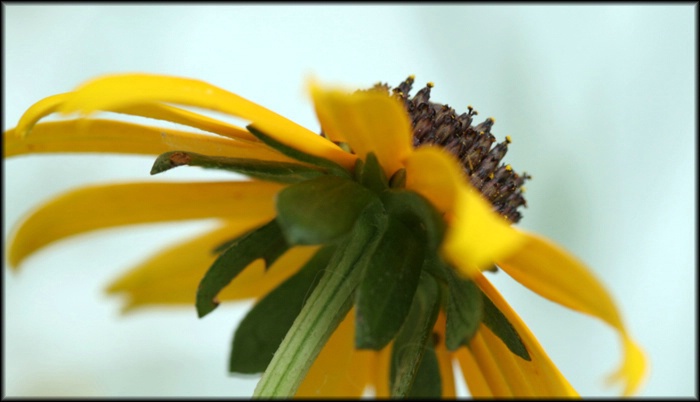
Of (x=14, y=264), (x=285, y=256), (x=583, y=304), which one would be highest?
(x=583, y=304)

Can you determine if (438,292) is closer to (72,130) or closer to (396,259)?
(396,259)

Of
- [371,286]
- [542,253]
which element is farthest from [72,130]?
[542,253]

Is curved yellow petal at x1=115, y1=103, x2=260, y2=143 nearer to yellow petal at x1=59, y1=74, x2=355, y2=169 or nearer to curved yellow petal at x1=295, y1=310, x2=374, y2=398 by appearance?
yellow petal at x1=59, y1=74, x2=355, y2=169

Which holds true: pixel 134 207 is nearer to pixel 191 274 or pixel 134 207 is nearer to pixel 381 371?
pixel 191 274

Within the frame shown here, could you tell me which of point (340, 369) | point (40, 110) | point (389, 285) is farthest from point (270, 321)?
point (40, 110)

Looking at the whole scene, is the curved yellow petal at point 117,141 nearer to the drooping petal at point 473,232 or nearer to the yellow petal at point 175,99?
the yellow petal at point 175,99
